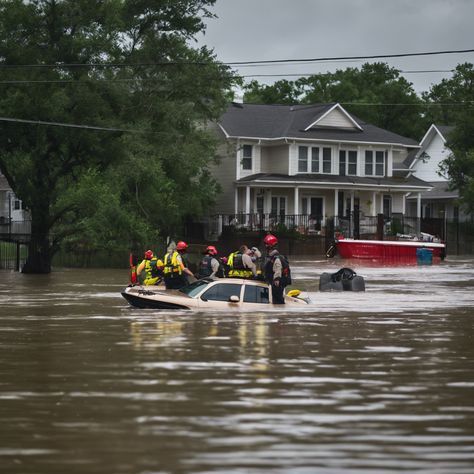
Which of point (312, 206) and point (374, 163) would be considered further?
point (374, 163)

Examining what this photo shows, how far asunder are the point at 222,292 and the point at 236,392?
1029cm

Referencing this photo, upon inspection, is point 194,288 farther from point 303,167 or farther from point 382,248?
point 303,167

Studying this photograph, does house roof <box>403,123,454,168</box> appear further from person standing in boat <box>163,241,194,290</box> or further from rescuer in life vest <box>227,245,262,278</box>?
rescuer in life vest <box>227,245,262,278</box>

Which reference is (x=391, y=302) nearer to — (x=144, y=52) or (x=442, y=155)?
(x=144, y=52)

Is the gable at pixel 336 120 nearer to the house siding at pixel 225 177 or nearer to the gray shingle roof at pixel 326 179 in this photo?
the gray shingle roof at pixel 326 179

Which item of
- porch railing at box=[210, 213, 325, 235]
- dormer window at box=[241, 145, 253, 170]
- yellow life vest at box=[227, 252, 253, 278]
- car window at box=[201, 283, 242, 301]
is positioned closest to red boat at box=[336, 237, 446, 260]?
porch railing at box=[210, 213, 325, 235]

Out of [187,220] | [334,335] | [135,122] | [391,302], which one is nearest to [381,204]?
[187,220]

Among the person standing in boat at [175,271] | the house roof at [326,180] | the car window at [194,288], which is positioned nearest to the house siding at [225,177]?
the house roof at [326,180]

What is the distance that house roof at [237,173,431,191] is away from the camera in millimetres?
66750

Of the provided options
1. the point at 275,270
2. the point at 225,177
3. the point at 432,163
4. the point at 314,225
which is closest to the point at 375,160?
the point at 314,225

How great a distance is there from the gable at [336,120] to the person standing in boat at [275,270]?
47.6 metres

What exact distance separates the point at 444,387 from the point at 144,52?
40393mm

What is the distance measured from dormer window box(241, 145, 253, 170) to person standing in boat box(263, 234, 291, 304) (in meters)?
46.3

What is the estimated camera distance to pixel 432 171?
86.9 metres
